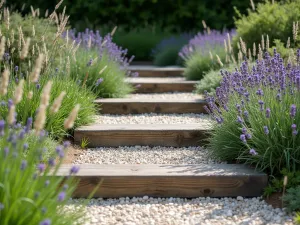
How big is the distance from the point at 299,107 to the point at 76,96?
2215 millimetres

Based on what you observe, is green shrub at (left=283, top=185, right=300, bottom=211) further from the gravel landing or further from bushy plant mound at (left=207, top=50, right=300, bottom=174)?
the gravel landing

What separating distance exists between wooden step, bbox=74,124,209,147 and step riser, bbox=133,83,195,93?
2643mm

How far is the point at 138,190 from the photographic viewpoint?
13.0 ft

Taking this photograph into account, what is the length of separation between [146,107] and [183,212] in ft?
9.28

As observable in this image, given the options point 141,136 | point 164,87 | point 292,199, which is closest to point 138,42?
point 164,87

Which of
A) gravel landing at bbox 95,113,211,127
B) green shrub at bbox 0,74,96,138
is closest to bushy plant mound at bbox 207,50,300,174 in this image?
gravel landing at bbox 95,113,211,127

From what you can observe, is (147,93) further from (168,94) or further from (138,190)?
(138,190)

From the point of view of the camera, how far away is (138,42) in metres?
11.5

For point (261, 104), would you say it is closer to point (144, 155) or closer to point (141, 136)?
point (144, 155)

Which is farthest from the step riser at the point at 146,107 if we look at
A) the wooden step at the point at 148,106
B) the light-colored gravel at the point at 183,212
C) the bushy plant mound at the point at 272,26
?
the light-colored gravel at the point at 183,212

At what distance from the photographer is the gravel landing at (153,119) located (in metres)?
5.88

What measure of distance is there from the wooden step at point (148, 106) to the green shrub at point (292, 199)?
2.82 meters

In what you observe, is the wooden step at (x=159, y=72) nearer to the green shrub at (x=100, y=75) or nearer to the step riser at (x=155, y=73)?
the step riser at (x=155, y=73)

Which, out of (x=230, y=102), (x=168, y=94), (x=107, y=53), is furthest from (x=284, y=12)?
(x=230, y=102)
